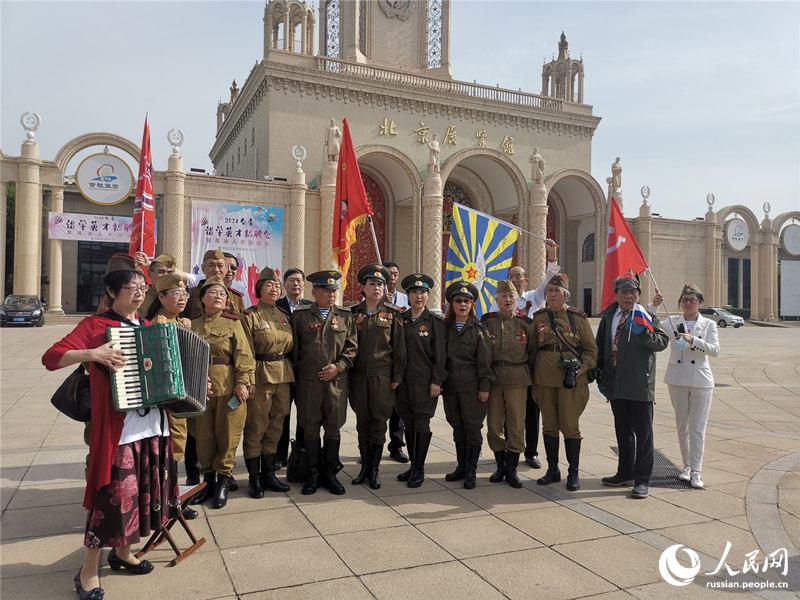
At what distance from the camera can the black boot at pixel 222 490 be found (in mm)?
4559

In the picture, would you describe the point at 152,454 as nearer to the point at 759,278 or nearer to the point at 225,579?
the point at 225,579

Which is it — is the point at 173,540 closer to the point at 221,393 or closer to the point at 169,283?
the point at 221,393

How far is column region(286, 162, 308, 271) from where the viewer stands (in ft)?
75.6

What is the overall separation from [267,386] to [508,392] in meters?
2.22

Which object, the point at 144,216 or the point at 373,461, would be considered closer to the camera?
the point at 373,461

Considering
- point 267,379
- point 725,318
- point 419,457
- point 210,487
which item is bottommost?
point 210,487

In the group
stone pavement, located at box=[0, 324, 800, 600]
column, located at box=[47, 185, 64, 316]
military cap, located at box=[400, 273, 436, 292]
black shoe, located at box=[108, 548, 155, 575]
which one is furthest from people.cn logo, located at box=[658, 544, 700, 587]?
column, located at box=[47, 185, 64, 316]

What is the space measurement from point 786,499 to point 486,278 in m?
4.36

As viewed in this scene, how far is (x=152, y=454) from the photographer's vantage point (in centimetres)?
349

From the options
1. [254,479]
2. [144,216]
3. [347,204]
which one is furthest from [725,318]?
[254,479]

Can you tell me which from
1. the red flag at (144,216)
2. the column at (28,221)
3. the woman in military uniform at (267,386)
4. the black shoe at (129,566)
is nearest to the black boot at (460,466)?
the woman in military uniform at (267,386)

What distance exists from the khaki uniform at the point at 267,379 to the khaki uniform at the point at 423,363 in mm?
1108

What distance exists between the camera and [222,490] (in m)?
4.62

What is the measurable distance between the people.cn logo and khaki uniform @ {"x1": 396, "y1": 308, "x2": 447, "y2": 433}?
7.25 ft
